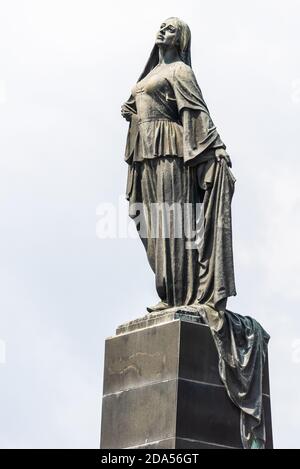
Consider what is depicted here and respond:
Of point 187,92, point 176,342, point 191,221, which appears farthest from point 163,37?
point 176,342

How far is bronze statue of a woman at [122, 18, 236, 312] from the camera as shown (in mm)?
29703

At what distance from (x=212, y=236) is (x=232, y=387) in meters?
2.34

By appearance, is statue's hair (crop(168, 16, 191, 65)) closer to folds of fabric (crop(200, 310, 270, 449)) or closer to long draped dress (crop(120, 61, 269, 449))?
long draped dress (crop(120, 61, 269, 449))

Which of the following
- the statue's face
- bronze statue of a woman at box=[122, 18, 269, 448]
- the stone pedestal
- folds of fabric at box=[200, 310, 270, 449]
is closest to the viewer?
the stone pedestal

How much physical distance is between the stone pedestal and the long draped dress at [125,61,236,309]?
0.73 m

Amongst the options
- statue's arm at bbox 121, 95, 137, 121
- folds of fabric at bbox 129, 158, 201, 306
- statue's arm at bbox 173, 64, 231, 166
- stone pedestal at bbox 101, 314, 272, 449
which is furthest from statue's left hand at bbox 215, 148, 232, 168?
stone pedestal at bbox 101, 314, 272, 449

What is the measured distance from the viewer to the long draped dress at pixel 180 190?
29703mm

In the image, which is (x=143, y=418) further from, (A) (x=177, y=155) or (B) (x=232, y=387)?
(A) (x=177, y=155)

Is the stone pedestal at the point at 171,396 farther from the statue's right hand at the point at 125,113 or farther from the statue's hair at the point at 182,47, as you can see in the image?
the statue's hair at the point at 182,47

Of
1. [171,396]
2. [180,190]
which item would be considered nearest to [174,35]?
[180,190]

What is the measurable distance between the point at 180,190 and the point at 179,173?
0.89 feet

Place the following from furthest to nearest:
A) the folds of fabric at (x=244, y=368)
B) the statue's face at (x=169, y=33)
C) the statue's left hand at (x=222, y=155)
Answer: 1. the statue's face at (x=169, y=33)
2. the statue's left hand at (x=222, y=155)
3. the folds of fabric at (x=244, y=368)

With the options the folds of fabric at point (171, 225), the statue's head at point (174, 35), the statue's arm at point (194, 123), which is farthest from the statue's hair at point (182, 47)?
the folds of fabric at point (171, 225)

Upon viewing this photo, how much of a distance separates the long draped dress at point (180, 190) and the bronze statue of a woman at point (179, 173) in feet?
0.04
